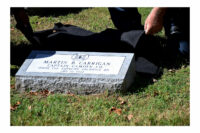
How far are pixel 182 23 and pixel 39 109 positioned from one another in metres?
2.35

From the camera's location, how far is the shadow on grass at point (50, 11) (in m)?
7.78

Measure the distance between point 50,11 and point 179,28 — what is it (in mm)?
3516

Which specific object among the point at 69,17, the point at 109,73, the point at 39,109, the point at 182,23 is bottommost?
the point at 69,17

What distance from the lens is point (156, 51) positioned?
5.54m

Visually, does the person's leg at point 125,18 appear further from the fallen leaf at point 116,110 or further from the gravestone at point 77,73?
the fallen leaf at point 116,110

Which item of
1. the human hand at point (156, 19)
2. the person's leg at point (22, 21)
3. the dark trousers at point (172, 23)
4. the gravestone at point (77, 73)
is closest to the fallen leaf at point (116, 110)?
the gravestone at point (77, 73)

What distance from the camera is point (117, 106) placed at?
4.23m

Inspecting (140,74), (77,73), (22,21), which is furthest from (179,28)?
(22,21)

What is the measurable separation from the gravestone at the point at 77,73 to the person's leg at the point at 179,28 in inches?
33.5

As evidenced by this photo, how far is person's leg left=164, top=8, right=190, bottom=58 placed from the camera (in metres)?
5.07

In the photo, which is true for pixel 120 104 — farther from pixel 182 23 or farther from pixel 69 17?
pixel 69 17

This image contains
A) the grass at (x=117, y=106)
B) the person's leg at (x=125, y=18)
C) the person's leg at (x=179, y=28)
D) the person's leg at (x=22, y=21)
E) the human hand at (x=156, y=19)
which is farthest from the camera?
the person's leg at (x=125, y=18)

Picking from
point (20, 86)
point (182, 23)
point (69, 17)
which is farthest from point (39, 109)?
point (69, 17)

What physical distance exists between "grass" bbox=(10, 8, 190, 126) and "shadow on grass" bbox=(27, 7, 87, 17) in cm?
305
